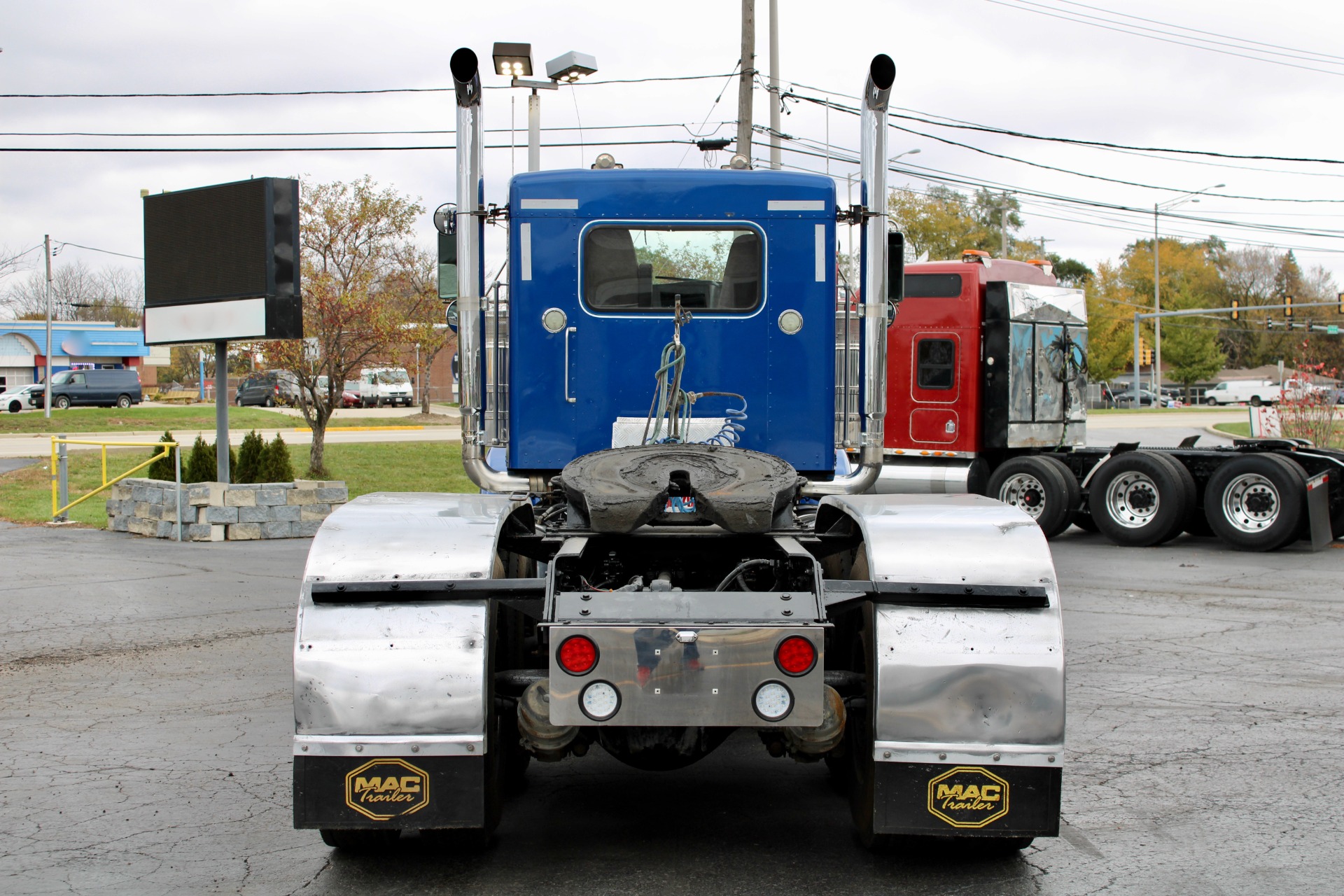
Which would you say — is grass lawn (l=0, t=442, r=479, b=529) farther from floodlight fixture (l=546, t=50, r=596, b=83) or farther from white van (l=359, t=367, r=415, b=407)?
white van (l=359, t=367, r=415, b=407)

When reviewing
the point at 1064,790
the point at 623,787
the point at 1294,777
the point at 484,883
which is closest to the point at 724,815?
the point at 623,787

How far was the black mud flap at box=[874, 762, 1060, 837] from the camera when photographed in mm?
4160

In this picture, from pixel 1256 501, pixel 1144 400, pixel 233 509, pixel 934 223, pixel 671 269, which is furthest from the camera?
pixel 1144 400

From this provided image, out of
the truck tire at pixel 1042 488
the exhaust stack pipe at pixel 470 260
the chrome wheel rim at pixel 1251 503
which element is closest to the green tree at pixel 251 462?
the truck tire at pixel 1042 488

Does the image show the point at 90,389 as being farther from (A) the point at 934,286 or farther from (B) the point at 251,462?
(A) the point at 934,286

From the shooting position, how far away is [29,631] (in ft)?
32.0

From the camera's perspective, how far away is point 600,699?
3.97 m

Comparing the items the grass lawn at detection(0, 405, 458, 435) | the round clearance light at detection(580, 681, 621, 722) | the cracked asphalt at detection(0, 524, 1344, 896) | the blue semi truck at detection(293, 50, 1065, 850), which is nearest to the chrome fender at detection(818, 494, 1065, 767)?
the blue semi truck at detection(293, 50, 1065, 850)

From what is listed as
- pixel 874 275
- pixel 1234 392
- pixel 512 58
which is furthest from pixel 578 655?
pixel 1234 392

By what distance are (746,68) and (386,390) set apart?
123ft

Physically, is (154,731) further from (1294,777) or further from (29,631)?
(1294,777)

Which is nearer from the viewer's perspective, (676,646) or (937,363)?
(676,646)

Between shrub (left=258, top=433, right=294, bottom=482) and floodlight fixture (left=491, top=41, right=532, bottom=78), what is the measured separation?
770 centimetres

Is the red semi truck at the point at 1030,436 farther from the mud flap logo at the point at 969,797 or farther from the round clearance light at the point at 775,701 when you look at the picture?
the round clearance light at the point at 775,701
